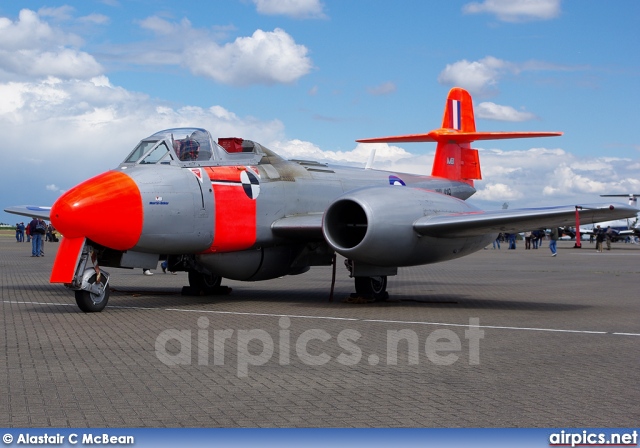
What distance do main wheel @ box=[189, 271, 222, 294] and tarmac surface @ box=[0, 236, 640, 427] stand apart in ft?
2.80

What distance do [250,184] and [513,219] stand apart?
4.33m

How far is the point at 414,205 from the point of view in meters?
13.7

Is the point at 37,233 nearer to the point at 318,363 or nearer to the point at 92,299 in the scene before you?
the point at 92,299

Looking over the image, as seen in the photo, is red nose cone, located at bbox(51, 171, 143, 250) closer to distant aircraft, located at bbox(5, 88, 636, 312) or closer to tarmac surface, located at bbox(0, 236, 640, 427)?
distant aircraft, located at bbox(5, 88, 636, 312)

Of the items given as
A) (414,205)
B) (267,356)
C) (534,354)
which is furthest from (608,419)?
(414,205)

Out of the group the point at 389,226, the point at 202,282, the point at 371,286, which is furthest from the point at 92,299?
the point at 371,286

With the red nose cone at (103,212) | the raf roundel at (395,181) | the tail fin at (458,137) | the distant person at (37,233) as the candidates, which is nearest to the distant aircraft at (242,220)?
the red nose cone at (103,212)

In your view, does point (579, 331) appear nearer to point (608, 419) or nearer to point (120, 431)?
point (608, 419)

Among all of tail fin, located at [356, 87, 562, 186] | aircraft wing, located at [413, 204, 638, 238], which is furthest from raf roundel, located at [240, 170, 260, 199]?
tail fin, located at [356, 87, 562, 186]

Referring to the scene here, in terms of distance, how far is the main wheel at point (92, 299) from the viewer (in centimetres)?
1243

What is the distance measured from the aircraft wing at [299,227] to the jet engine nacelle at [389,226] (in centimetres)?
43

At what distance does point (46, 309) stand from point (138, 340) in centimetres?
427

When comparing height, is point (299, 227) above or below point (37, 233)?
above

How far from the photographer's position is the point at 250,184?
14305 mm
